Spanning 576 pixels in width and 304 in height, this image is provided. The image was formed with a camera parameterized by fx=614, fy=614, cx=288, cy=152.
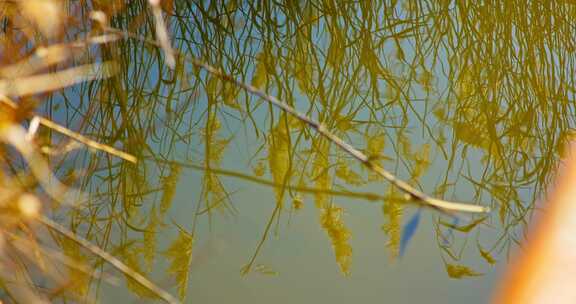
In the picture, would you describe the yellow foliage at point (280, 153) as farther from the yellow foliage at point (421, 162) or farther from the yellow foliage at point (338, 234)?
the yellow foliage at point (421, 162)

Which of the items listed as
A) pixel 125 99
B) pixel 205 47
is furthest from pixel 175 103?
pixel 205 47

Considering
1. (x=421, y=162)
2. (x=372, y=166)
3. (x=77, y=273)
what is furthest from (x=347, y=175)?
(x=372, y=166)

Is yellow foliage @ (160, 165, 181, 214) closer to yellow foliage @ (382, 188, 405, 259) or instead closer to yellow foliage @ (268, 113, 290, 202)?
yellow foliage @ (268, 113, 290, 202)

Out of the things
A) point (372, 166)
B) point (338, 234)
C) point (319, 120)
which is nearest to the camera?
point (372, 166)

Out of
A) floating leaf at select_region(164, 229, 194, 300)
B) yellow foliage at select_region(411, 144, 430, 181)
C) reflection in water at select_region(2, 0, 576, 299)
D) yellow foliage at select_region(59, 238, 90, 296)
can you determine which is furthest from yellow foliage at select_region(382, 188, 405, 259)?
yellow foliage at select_region(59, 238, 90, 296)

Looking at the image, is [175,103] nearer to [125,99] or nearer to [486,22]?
[125,99]

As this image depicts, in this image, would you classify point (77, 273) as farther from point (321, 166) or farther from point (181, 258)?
point (321, 166)

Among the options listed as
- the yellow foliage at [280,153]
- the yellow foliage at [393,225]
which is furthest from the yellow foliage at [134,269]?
the yellow foliage at [393,225]
